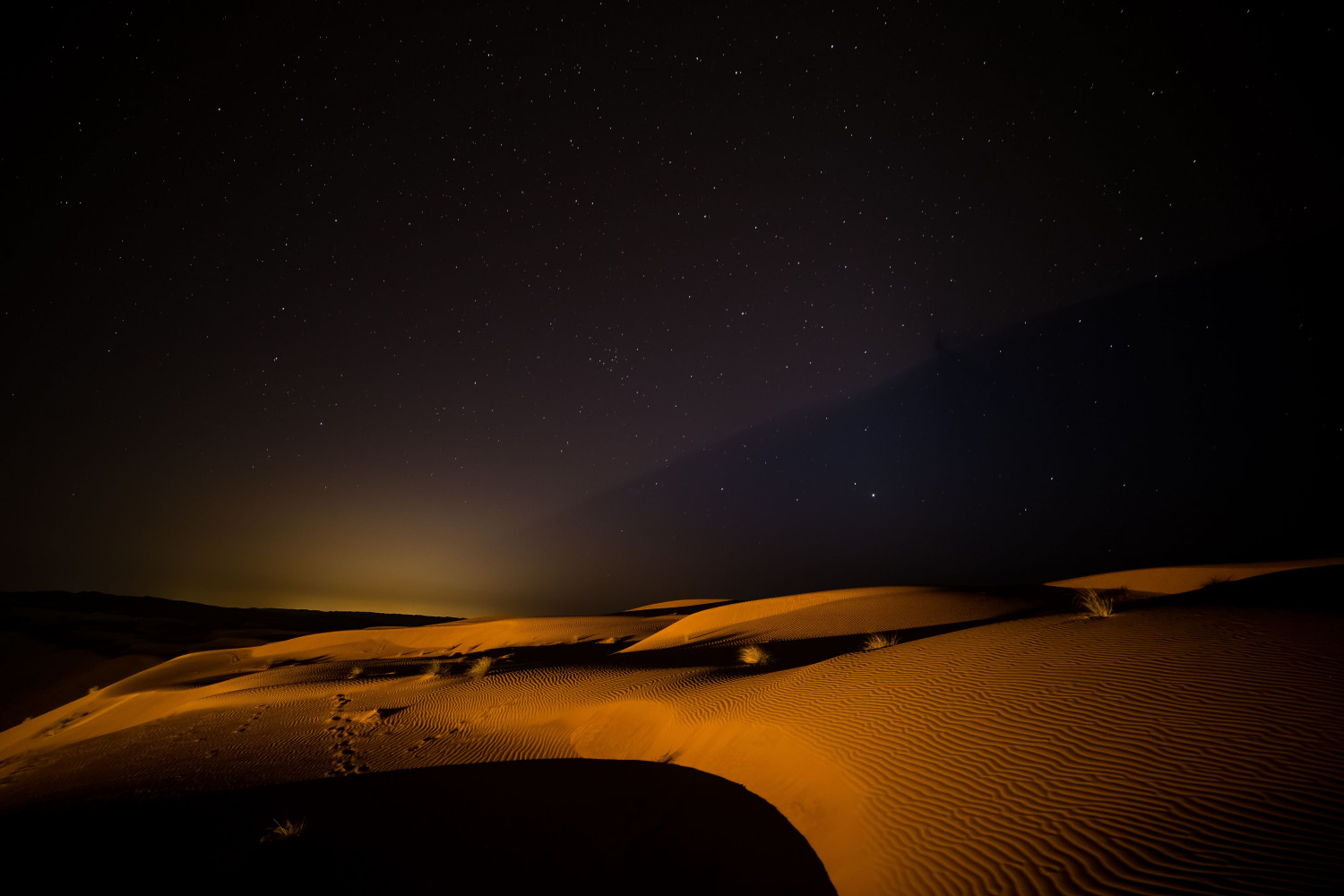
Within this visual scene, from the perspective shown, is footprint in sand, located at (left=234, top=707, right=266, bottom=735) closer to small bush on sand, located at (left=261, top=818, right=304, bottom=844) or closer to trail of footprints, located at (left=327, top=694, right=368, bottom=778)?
trail of footprints, located at (left=327, top=694, right=368, bottom=778)

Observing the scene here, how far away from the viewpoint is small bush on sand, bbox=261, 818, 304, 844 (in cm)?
592

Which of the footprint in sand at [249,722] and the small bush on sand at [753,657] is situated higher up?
the small bush on sand at [753,657]

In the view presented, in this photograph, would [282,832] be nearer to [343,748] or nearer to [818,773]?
[343,748]

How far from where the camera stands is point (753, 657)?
12727 mm

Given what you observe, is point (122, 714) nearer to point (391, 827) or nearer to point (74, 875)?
point (74, 875)

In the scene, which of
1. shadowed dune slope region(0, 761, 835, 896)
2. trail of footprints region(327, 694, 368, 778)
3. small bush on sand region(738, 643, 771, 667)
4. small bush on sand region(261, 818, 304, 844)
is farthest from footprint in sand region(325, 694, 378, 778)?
small bush on sand region(738, 643, 771, 667)

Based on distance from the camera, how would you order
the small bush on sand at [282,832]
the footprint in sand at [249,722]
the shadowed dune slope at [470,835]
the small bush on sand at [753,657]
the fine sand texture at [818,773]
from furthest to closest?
the small bush on sand at [753,657] → the footprint in sand at [249,722] → the small bush on sand at [282,832] → the shadowed dune slope at [470,835] → the fine sand texture at [818,773]

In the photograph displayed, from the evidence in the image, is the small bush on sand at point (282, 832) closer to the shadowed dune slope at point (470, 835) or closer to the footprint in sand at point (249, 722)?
the shadowed dune slope at point (470, 835)

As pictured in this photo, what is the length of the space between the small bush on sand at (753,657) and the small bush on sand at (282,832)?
831 cm

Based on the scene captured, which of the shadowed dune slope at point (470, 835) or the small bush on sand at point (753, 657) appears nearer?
the shadowed dune slope at point (470, 835)

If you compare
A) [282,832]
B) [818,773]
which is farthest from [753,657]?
[282,832]

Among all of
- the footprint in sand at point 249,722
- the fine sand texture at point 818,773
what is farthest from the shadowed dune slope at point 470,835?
the footprint in sand at point 249,722

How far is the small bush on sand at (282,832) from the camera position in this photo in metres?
5.92

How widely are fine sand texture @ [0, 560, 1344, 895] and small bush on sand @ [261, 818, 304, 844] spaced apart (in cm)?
3
